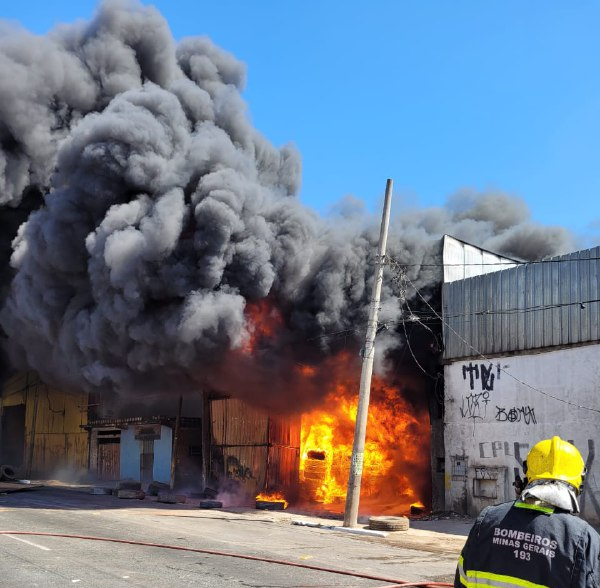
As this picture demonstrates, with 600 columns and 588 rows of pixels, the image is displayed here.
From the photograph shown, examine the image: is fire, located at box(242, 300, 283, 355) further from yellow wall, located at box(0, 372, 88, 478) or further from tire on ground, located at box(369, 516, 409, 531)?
yellow wall, located at box(0, 372, 88, 478)

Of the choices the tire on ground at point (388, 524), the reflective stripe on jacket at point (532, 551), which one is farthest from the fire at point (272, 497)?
the reflective stripe on jacket at point (532, 551)

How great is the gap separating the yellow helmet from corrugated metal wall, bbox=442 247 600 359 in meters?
13.2

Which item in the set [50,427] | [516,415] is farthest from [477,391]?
[50,427]

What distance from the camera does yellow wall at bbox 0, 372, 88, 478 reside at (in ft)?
99.7

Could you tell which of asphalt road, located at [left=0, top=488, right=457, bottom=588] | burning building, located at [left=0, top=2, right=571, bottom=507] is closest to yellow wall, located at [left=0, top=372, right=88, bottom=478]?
burning building, located at [left=0, top=2, right=571, bottom=507]

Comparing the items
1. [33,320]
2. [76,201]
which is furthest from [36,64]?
[33,320]

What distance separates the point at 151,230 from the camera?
20359mm

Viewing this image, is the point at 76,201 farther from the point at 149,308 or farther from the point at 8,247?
the point at 8,247

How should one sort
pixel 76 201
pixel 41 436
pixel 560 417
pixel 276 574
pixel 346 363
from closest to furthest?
pixel 276 574 < pixel 560 417 < pixel 346 363 < pixel 76 201 < pixel 41 436

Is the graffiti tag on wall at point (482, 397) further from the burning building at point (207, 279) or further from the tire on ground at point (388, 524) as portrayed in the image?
the tire on ground at point (388, 524)

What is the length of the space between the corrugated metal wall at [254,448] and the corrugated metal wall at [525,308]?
575 cm

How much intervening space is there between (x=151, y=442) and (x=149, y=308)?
646 cm

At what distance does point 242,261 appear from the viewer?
825 inches

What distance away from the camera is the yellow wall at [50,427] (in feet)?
99.7
